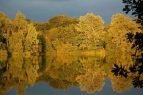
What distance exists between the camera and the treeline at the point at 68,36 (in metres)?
51.8

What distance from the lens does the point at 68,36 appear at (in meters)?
64.8

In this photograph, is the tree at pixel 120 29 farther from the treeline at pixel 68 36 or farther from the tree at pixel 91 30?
the tree at pixel 91 30

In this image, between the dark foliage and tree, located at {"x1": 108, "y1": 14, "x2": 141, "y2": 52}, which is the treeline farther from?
the dark foliage

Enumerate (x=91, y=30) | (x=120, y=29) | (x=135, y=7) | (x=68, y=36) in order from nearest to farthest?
(x=135, y=7)
(x=120, y=29)
(x=91, y=30)
(x=68, y=36)

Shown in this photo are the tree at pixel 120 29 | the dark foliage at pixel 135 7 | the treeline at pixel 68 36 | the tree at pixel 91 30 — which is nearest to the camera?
the dark foliage at pixel 135 7

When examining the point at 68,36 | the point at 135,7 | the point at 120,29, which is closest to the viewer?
the point at 135,7

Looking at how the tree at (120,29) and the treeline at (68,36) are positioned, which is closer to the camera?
the treeline at (68,36)

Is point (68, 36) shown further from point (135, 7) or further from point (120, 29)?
point (135, 7)

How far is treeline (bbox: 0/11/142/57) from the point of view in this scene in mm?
51781

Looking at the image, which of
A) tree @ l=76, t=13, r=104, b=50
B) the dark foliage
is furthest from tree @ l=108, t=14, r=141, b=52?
the dark foliage

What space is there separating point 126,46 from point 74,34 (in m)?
13.9

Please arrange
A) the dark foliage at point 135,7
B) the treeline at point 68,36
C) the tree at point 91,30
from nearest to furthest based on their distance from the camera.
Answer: the dark foliage at point 135,7 → the treeline at point 68,36 → the tree at point 91,30

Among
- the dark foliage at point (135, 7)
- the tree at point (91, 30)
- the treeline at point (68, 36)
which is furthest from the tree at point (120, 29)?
the dark foliage at point (135, 7)

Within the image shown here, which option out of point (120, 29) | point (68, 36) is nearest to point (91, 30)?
point (68, 36)
